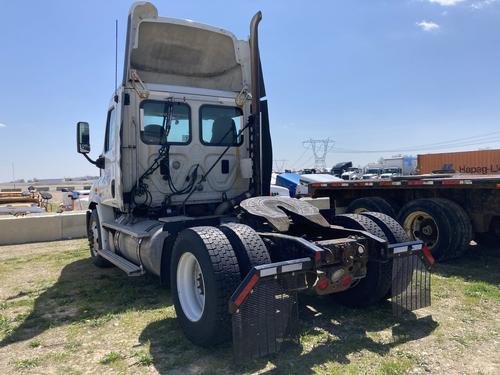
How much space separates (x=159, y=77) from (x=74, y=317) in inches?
143

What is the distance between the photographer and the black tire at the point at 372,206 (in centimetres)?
805

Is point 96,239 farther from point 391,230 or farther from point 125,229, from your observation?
point 391,230

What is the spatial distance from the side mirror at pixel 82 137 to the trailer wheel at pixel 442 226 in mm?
5667

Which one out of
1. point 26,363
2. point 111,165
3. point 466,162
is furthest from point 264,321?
point 466,162

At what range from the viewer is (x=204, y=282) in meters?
3.48

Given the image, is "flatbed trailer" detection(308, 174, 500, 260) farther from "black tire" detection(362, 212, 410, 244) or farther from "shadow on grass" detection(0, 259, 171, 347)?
"shadow on grass" detection(0, 259, 171, 347)

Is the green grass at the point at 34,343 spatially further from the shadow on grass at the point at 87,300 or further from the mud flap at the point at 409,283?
the mud flap at the point at 409,283

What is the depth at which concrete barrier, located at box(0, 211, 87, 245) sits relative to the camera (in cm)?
1022

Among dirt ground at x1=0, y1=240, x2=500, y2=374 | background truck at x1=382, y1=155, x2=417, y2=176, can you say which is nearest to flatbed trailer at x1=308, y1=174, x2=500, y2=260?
dirt ground at x1=0, y1=240, x2=500, y2=374

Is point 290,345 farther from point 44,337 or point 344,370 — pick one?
point 44,337

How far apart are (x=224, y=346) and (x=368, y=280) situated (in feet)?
5.39

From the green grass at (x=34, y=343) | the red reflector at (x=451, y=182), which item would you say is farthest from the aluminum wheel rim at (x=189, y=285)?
the red reflector at (x=451, y=182)

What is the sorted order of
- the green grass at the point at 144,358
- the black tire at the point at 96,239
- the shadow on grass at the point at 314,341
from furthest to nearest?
the black tire at the point at 96,239, the green grass at the point at 144,358, the shadow on grass at the point at 314,341

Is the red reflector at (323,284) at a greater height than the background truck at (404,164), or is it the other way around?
the background truck at (404,164)
